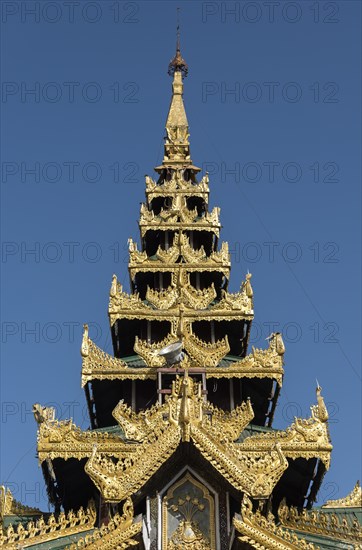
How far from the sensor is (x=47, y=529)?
63.0ft

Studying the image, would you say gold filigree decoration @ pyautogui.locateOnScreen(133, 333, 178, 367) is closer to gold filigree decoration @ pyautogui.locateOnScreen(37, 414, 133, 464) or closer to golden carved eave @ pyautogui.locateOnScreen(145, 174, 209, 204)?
gold filigree decoration @ pyautogui.locateOnScreen(37, 414, 133, 464)

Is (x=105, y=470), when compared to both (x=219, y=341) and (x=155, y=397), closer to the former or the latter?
(x=155, y=397)

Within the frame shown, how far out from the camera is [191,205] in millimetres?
32156

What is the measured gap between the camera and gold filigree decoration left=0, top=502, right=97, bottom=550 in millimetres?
18484

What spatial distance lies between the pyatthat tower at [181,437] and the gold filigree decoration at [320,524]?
4 centimetres

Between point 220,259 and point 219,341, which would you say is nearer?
point 219,341

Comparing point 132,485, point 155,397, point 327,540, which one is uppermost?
point 155,397

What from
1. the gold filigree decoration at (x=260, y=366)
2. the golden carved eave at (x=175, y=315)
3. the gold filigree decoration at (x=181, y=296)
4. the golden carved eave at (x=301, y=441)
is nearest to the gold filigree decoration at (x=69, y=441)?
the golden carved eave at (x=301, y=441)

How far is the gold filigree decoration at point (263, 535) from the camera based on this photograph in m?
17.8

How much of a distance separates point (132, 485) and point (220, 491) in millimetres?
2010

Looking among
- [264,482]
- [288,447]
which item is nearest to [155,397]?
[288,447]

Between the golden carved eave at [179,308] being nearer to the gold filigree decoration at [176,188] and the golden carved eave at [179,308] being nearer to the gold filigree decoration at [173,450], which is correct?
the gold filigree decoration at [176,188]

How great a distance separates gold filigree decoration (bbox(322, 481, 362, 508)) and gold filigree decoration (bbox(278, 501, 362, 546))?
1216mm

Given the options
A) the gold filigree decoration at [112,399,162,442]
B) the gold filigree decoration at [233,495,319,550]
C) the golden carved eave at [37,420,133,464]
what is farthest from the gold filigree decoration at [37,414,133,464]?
the gold filigree decoration at [233,495,319,550]
